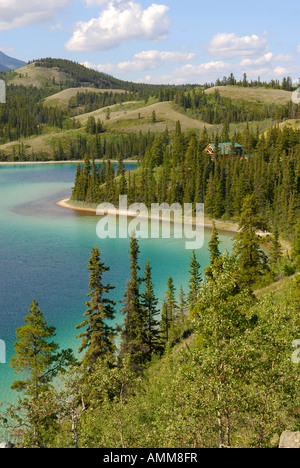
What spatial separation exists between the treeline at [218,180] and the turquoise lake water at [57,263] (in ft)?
52.6

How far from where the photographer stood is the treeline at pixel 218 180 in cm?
10944

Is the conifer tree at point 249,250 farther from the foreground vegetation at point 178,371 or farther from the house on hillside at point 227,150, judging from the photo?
the house on hillside at point 227,150

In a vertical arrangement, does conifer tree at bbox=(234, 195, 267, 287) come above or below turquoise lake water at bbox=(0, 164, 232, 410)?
above

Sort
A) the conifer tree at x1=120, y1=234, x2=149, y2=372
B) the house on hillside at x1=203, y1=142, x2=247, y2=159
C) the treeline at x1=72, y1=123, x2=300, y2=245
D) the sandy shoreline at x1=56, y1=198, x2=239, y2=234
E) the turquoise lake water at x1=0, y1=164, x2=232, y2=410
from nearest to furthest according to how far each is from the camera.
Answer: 1. the conifer tree at x1=120, y1=234, x2=149, y2=372
2. the turquoise lake water at x1=0, y1=164, x2=232, y2=410
3. the treeline at x1=72, y1=123, x2=300, y2=245
4. the sandy shoreline at x1=56, y1=198, x2=239, y2=234
5. the house on hillside at x1=203, y1=142, x2=247, y2=159

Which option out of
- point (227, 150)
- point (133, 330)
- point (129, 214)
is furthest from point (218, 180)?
point (133, 330)

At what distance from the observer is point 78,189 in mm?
146125

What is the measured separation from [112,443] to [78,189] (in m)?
134

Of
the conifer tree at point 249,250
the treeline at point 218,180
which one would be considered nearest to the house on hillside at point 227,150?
the treeline at point 218,180

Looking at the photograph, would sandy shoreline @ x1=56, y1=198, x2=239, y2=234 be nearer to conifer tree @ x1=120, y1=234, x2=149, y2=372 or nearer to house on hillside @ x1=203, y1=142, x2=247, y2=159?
house on hillside @ x1=203, y1=142, x2=247, y2=159

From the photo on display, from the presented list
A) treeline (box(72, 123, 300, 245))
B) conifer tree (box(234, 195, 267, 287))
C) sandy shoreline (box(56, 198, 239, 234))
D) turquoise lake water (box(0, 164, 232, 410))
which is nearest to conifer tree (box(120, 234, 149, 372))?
turquoise lake water (box(0, 164, 232, 410))

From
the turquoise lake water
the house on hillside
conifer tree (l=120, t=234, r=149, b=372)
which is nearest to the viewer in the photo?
conifer tree (l=120, t=234, r=149, b=372)

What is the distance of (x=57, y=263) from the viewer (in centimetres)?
7925

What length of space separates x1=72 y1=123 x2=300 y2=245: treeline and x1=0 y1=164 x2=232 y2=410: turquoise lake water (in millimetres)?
16044

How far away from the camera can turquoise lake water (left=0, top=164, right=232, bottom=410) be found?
5315 cm
